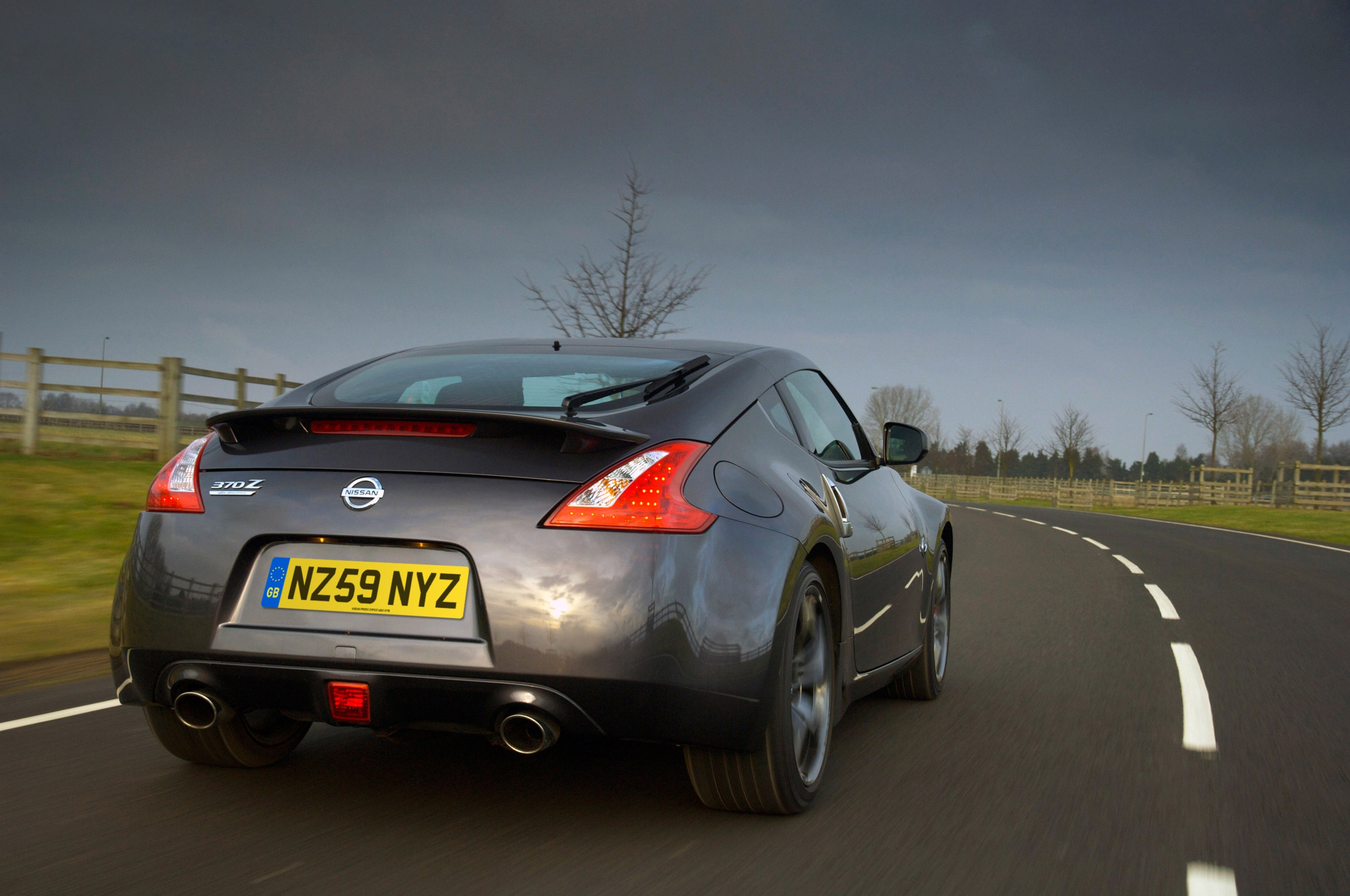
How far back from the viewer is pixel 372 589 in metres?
2.98

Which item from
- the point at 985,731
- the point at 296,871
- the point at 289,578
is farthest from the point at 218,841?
the point at 985,731

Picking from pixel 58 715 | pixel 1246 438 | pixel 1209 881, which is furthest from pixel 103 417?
pixel 1246 438

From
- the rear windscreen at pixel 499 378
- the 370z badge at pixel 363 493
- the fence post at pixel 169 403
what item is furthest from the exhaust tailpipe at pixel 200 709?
the fence post at pixel 169 403

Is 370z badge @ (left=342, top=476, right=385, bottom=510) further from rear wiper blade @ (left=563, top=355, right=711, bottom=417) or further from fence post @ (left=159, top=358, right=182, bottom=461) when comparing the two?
fence post @ (left=159, top=358, right=182, bottom=461)

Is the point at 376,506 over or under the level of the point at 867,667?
over

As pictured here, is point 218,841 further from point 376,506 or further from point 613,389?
point 613,389

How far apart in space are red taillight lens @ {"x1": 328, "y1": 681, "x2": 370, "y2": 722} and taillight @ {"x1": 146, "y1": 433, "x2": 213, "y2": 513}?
2.06ft

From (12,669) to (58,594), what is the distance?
9.30 feet

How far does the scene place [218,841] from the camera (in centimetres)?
309

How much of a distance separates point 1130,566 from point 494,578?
41.0 ft

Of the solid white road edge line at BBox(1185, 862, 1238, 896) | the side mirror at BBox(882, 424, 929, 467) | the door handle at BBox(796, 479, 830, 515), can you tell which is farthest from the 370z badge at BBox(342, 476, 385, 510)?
the side mirror at BBox(882, 424, 929, 467)

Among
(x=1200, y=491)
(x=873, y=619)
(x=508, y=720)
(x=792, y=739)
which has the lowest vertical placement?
(x=792, y=739)

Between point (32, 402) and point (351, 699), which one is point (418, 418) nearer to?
point (351, 699)

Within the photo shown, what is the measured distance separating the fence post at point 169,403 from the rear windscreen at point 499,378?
43.3 feet
